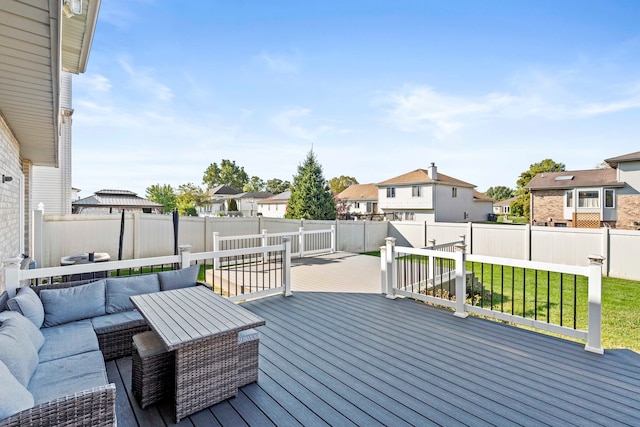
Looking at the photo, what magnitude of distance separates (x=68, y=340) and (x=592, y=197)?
1001 inches

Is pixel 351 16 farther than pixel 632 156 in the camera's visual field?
No

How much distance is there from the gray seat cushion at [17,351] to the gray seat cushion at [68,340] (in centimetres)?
21

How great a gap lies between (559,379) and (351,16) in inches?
363

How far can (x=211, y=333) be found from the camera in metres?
2.28

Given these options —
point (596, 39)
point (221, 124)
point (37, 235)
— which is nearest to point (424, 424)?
point (37, 235)

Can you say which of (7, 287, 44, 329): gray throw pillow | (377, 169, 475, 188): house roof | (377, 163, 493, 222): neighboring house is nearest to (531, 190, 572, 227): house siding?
(377, 163, 493, 222): neighboring house

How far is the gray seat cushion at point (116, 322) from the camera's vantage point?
10.0ft

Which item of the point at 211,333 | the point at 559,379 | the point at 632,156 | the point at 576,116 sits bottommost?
the point at 559,379

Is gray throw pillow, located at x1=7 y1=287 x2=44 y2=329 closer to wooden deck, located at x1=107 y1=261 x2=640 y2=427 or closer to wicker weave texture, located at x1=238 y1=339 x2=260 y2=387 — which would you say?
wooden deck, located at x1=107 y1=261 x2=640 y2=427

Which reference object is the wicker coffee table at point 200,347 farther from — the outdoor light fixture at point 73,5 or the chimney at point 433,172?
the chimney at point 433,172

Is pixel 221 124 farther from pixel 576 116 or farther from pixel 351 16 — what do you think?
pixel 576 116

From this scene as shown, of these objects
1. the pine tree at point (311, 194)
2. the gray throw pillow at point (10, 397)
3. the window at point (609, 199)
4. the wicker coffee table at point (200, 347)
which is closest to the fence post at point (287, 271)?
the wicker coffee table at point (200, 347)

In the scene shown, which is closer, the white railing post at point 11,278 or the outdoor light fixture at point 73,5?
the outdoor light fixture at point 73,5

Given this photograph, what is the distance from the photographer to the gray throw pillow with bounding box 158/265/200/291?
3.93 meters
